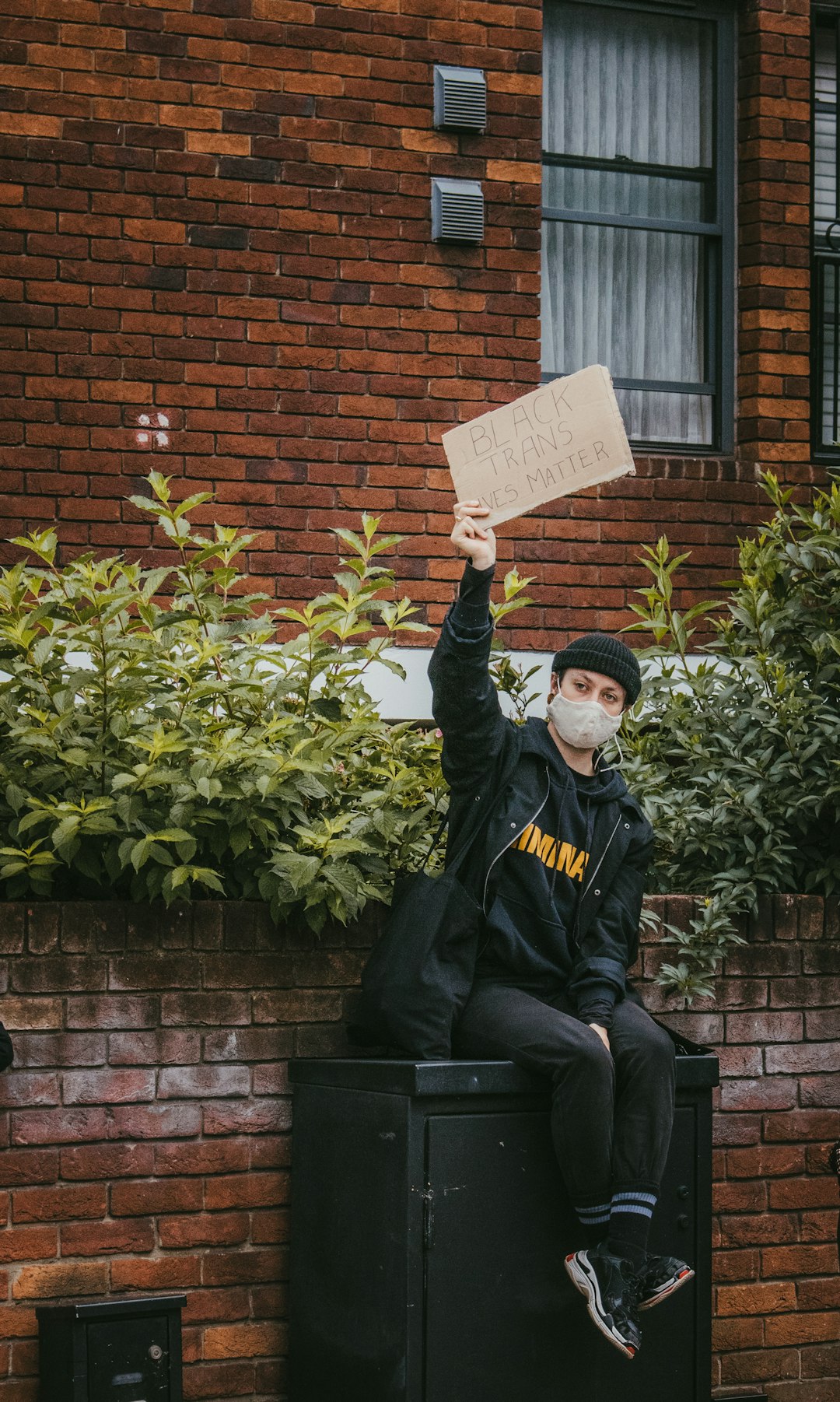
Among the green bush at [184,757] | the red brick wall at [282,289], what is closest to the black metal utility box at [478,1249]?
the green bush at [184,757]

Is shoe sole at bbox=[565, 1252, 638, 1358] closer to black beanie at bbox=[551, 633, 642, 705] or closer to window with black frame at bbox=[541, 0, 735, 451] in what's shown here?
black beanie at bbox=[551, 633, 642, 705]

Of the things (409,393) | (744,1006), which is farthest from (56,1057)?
(409,393)

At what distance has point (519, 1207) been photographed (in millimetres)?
3836

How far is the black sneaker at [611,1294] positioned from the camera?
12.1ft

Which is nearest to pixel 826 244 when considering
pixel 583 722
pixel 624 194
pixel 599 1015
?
pixel 624 194

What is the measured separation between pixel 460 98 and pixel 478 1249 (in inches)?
190

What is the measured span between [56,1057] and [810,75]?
223 inches

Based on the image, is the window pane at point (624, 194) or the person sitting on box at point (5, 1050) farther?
the window pane at point (624, 194)

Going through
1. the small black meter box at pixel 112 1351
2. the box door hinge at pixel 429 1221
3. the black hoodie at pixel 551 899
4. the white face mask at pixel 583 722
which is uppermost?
the white face mask at pixel 583 722

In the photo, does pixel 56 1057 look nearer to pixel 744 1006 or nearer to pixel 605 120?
pixel 744 1006

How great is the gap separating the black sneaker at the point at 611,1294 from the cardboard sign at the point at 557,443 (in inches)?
70.6

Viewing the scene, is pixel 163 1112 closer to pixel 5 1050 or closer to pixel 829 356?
pixel 5 1050

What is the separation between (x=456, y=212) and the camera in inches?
265

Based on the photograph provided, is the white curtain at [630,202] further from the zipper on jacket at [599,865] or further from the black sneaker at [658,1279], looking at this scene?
the black sneaker at [658,1279]
